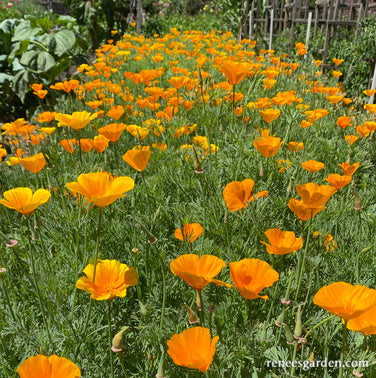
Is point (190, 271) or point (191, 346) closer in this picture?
point (191, 346)

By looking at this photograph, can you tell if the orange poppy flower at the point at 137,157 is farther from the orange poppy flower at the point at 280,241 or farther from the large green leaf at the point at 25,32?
the large green leaf at the point at 25,32

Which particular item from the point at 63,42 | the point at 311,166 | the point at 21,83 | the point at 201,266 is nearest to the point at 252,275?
the point at 201,266

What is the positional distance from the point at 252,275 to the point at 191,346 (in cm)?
25

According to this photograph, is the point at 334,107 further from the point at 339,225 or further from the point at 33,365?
the point at 33,365

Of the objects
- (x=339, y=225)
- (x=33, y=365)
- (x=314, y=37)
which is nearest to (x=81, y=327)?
(x=33, y=365)

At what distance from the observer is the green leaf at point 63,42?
498cm

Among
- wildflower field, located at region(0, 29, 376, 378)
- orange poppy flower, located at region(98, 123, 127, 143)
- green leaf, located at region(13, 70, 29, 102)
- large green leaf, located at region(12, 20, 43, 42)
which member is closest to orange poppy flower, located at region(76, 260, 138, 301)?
wildflower field, located at region(0, 29, 376, 378)

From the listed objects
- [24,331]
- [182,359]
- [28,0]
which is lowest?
[24,331]

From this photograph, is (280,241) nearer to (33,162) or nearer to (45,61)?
(33,162)

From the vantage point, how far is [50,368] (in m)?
0.73

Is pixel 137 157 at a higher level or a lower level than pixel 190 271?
higher

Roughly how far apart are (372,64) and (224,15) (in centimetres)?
845

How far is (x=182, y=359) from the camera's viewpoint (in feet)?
2.54

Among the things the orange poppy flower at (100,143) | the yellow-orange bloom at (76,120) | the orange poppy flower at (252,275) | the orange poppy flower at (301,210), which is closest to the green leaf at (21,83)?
the orange poppy flower at (100,143)
